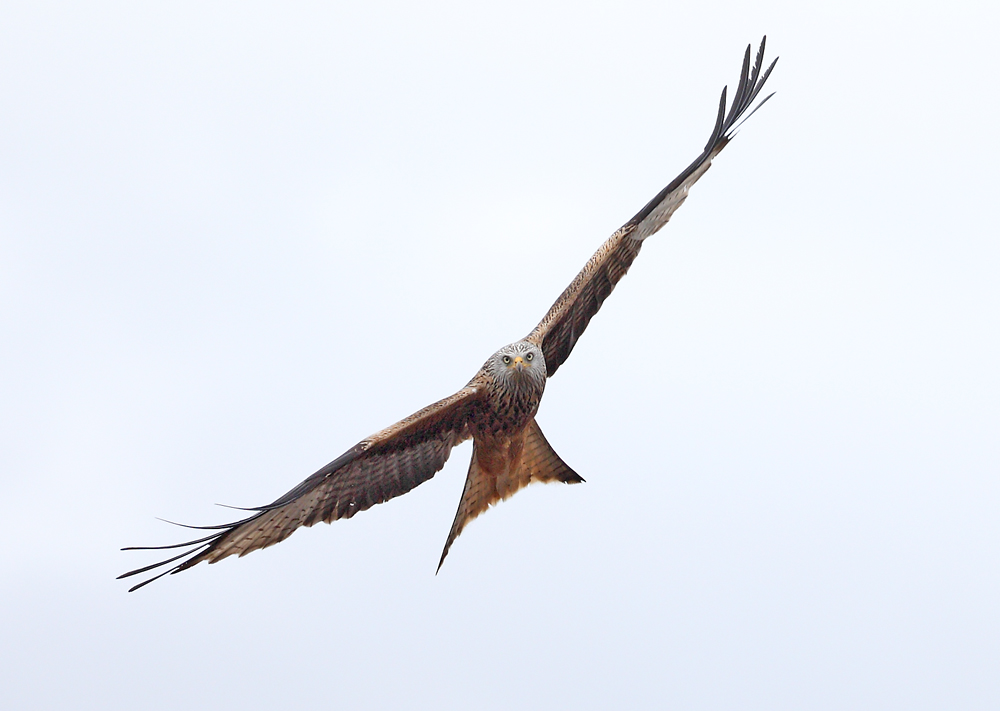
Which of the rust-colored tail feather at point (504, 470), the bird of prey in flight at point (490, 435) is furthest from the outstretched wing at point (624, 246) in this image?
the rust-colored tail feather at point (504, 470)

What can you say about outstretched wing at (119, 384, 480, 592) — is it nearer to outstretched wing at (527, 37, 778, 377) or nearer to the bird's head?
the bird's head

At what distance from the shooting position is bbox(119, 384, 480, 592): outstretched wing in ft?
28.5

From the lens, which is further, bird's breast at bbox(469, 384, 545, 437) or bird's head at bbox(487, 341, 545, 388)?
bird's breast at bbox(469, 384, 545, 437)

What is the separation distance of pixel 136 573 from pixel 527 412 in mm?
3043

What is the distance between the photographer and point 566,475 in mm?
10133

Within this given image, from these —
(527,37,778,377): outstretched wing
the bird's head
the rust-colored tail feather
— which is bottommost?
the rust-colored tail feather

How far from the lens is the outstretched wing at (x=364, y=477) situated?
8672 millimetres

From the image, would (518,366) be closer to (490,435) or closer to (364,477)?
(490,435)

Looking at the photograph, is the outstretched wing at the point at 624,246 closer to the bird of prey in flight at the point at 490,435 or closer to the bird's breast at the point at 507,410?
the bird of prey in flight at the point at 490,435

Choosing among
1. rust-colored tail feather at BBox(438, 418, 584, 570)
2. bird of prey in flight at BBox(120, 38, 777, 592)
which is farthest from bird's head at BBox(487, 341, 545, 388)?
rust-colored tail feather at BBox(438, 418, 584, 570)

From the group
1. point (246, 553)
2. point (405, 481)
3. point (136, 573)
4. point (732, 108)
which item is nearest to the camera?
point (136, 573)

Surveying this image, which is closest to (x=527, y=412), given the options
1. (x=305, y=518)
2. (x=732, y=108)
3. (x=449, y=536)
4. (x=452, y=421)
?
(x=452, y=421)

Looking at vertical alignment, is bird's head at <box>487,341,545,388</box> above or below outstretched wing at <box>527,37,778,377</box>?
below

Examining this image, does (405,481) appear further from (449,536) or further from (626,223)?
(626,223)
